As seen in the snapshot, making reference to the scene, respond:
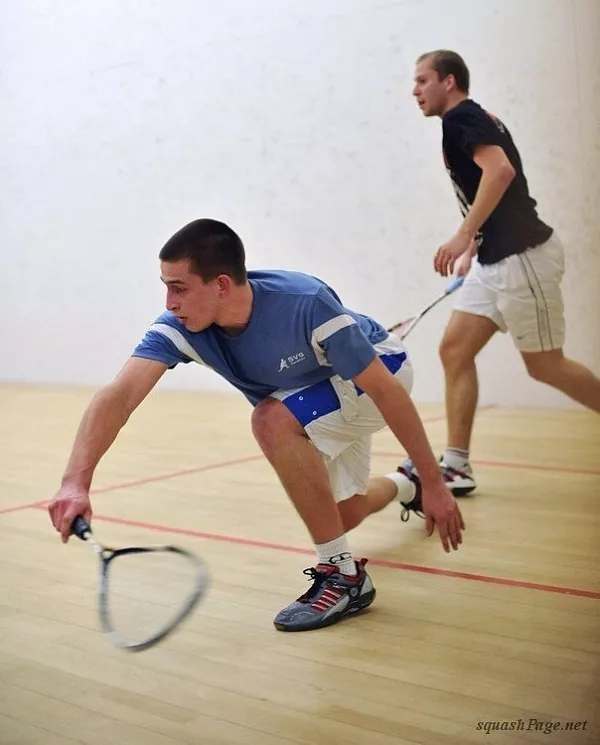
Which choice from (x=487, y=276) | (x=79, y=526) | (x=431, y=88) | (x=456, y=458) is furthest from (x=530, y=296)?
(x=79, y=526)

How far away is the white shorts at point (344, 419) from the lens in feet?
5.90

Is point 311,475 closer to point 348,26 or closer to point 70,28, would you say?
point 348,26

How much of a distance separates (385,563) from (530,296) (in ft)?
3.11

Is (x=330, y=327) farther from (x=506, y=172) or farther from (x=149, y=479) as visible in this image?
(x=149, y=479)

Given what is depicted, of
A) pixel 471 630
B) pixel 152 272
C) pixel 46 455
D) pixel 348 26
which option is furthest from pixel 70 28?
pixel 471 630

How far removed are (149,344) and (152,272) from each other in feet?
14.1

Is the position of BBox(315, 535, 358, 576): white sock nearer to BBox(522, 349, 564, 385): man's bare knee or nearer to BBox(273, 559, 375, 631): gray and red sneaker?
BBox(273, 559, 375, 631): gray and red sneaker

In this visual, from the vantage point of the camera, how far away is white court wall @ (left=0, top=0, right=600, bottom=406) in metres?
4.31

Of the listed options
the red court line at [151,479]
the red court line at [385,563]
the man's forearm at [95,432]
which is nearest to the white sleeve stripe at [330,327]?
the man's forearm at [95,432]

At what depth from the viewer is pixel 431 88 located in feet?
8.66

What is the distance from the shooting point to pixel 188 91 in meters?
5.55

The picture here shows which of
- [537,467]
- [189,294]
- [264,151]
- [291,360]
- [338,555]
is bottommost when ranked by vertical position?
[537,467]

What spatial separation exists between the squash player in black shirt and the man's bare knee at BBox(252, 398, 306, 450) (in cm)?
97

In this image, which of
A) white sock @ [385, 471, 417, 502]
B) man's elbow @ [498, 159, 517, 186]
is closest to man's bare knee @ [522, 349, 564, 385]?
man's elbow @ [498, 159, 517, 186]
